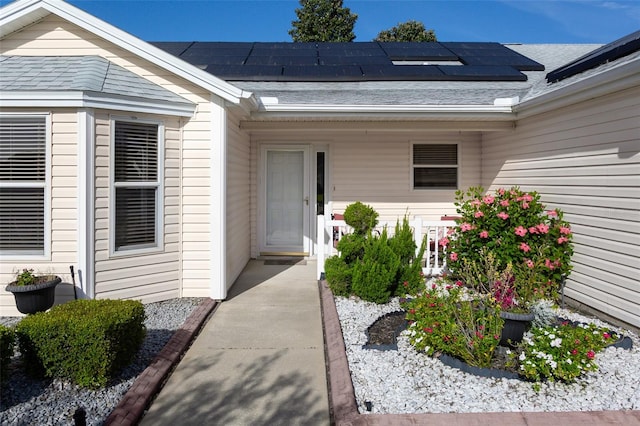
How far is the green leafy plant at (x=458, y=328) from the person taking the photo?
140 inches

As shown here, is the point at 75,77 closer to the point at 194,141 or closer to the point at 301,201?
the point at 194,141

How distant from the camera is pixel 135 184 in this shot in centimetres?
537

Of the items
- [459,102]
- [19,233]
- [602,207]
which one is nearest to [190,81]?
[19,233]

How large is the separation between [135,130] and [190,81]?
36.8 inches

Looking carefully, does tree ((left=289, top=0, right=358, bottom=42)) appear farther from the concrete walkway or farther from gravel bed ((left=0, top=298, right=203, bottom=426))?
gravel bed ((left=0, top=298, right=203, bottom=426))

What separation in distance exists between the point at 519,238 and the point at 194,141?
436 cm

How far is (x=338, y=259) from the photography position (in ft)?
19.8

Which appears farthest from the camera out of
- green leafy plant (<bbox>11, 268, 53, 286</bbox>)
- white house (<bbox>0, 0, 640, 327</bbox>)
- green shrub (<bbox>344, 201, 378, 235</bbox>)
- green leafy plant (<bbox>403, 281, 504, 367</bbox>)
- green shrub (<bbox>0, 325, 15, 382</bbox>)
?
green shrub (<bbox>344, 201, 378, 235</bbox>)

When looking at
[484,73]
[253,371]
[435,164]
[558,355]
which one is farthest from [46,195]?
[484,73]

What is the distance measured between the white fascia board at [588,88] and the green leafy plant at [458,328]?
270 cm

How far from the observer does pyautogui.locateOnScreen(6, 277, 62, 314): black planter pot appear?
4.73 meters

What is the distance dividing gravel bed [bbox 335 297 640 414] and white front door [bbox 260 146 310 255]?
16.2 feet

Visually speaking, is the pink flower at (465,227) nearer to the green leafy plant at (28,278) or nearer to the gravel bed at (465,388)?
the gravel bed at (465,388)

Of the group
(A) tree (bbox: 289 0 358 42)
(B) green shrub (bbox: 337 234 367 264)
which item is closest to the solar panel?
(B) green shrub (bbox: 337 234 367 264)
